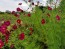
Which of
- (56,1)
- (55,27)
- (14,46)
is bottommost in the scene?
(14,46)

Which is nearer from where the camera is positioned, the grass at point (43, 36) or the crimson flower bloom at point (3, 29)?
the grass at point (43, 36)

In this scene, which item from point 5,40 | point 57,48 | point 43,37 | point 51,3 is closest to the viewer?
point 57,48

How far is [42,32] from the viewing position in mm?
5332

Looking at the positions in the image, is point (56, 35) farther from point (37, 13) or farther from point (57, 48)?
point (37, 13)

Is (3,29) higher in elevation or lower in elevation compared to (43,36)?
higher

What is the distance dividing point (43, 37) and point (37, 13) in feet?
1.98

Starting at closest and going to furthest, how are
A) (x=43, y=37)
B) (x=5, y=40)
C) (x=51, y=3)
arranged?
(x=5, y=40)
(x=43, y=37)
(x=51, y=3)

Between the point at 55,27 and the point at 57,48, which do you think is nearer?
the point at 57,48

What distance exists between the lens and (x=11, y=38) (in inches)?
194

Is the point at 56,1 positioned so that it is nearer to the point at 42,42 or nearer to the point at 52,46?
the point at 42,42

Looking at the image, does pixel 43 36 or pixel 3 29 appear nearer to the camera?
pixel 3 29

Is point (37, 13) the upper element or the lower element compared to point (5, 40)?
upper

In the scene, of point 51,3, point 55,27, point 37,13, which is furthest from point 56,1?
point 55,27

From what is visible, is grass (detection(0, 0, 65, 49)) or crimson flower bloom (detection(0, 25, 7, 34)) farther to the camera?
crimson flower bloom (detection(0, 25, 7, 34))
